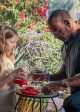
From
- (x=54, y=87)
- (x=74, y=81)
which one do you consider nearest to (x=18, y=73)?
(x=54, y=87)

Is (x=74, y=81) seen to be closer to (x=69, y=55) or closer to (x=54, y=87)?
(x=54, y=87)

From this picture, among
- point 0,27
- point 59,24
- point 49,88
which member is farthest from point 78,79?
point 0,27

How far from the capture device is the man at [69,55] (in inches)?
126

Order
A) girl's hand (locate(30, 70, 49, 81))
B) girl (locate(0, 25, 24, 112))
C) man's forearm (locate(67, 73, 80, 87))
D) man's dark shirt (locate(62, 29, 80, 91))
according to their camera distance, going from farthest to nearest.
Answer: girl's hand (locate(30, 70, 49, 81)) → girl (locate(0, 25, 24, 112)) → man's dark shirt (locate(62, 29, 80, 91)) → man's forearm (locate(67, 73, 80, 87))

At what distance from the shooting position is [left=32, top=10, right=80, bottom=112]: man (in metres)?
3.21

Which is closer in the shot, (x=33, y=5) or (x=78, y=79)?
(x=78, y=79)

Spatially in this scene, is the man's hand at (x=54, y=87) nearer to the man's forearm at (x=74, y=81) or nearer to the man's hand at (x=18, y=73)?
the man's forearm at (x=74, y=81)

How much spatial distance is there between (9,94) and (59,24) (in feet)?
2.59

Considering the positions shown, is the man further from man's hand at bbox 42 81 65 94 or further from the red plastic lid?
the red plastic lid

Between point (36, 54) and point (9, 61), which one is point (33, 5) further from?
point (9, 61)

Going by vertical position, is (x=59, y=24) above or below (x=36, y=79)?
above

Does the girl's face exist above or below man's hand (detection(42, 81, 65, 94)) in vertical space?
above

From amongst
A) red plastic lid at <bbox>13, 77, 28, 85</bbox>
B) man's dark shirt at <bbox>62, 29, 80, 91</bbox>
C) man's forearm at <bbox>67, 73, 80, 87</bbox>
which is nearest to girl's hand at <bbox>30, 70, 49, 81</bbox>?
red plastic lid at <bbox>13, 77, 28, 85</bbox>

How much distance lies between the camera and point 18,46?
587 centimetres
